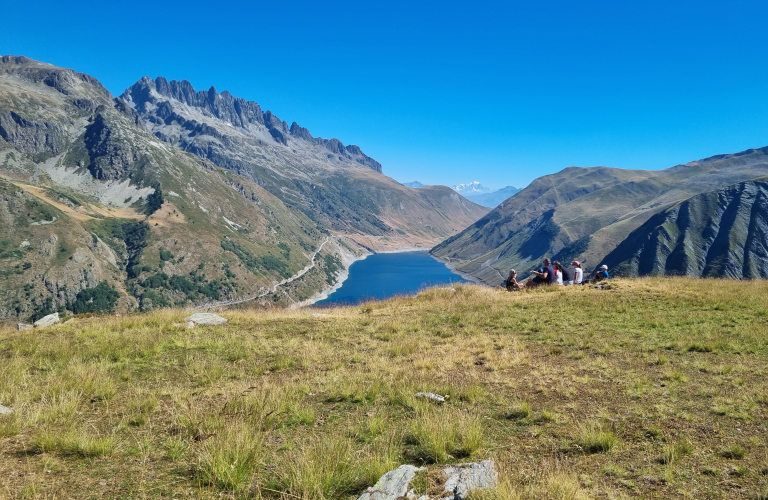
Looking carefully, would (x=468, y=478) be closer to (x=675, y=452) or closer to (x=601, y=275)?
(x=675, y=452)

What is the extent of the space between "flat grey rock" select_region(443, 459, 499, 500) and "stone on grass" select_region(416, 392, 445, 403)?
8.61 ft

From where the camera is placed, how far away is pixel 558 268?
25.0m

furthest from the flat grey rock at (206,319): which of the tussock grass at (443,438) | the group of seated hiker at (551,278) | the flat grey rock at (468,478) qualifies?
the group of seated hiker at (551,278)

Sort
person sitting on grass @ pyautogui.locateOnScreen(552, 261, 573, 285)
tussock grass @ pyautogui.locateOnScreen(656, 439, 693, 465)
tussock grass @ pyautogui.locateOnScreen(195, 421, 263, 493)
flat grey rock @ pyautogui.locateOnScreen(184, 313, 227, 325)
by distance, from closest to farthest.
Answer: tussock grass @ pyautogui.locateOnScreen(195, 421, 263, 493)
tussock grass @ pyautogui.locateOnScreen(656, 439, 693, 465)
flat grey rock @ pyautogui.locateOnScreen(184, 313, 227, 325)
person sitting on grass @ pyautogui.locateOnScreen(552, 261, 573, 285)

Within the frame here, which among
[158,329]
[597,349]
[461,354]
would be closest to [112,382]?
[158,329]

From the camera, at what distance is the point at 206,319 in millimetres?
15891

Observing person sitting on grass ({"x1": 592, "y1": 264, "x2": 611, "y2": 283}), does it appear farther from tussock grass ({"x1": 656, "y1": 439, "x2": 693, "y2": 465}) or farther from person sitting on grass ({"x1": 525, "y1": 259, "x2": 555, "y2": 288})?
tussock grass ({"x1": 656, "y1": 439, "x2": 693, "y2": 465})

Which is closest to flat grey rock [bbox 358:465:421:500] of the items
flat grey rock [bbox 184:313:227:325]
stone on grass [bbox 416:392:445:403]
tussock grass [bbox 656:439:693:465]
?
stone on grass [bbox 416:392:445:403]

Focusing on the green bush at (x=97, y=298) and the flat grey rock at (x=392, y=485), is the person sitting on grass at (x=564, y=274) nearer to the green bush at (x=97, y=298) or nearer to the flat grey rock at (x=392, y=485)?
the flat grey rock at (x=392, y=485)

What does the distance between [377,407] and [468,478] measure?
3236mm

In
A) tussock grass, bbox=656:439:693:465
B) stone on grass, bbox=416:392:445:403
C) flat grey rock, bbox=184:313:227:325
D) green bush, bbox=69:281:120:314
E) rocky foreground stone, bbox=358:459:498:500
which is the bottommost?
green bush, bbox=69:281:120:314

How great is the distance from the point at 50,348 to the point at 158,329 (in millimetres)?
→ 3312

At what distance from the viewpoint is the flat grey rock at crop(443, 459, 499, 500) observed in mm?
4391

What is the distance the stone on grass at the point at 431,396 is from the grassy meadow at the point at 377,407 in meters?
0.23
